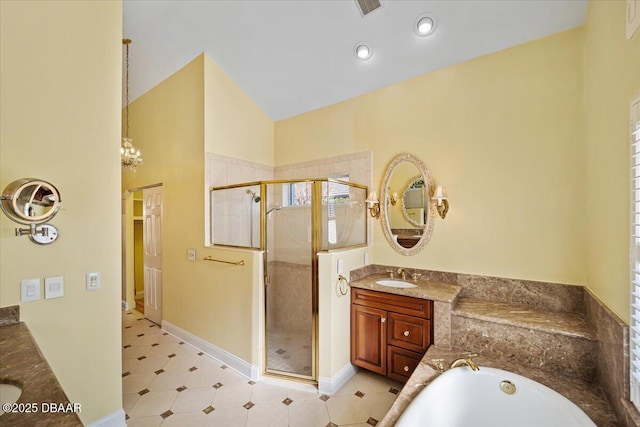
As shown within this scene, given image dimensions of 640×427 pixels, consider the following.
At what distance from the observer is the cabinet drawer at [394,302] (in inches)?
89.1

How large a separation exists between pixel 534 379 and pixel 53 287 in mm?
3086

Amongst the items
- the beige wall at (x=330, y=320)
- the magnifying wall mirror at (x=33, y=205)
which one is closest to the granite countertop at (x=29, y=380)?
the magnifying wall mirror at (x=33, y=205)

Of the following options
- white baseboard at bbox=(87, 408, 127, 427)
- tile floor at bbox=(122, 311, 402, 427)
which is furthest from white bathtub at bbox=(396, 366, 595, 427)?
white baseboard at bbox=(87, 408, 127, 427)

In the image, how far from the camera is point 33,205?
1547mm

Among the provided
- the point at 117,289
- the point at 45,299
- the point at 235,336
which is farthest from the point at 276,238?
the point at 45,299

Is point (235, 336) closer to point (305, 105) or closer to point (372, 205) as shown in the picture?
point (372, 205)

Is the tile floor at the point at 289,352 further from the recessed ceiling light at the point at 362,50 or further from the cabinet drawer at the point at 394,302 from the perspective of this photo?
the recessed ceiling light at the point at 362,50

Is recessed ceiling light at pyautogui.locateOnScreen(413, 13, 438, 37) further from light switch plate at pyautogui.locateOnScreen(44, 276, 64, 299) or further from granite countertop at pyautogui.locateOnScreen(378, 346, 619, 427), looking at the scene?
light switch plate at pyautogui.locateOnScreen(44, 276, 64, 299)

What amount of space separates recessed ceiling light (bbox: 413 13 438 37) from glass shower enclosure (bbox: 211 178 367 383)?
1507 mm

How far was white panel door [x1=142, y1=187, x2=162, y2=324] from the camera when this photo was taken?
12.8 ft

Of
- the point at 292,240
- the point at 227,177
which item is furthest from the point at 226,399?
the point at 227,177

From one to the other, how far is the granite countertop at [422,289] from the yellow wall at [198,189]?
108cm

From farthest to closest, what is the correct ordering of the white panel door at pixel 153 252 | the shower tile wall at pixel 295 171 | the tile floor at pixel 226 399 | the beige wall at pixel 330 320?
the white panel door at pixel 153 252 → the shower tile wall at pixel 295 171 → the beige wall at pixel 330 320 → the tile floor at pixel 226 399

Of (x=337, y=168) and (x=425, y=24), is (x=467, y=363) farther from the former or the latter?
(x=425, y=24)
